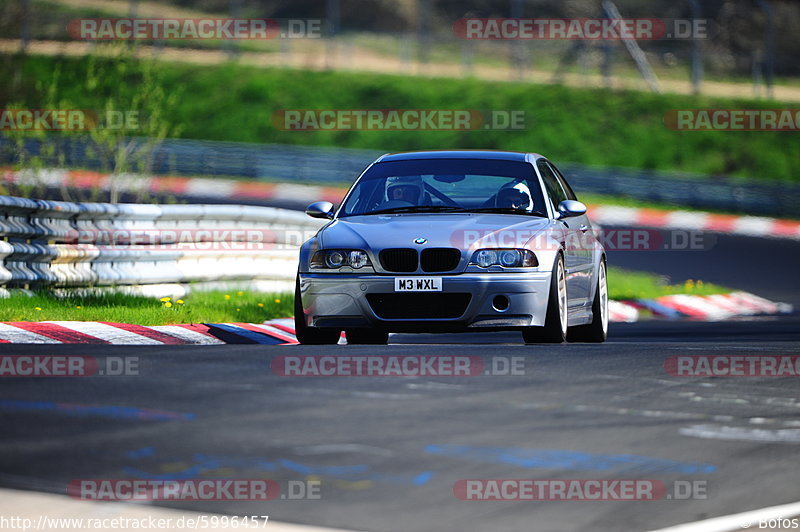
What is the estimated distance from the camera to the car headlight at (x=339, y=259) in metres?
10.7

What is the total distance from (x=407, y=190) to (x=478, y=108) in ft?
116

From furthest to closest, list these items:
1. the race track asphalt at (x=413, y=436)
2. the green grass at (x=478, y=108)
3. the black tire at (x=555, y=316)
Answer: the green grass at (x=478, y=108) < the black tire at (x=555, y=316) < the race track asphalt at (x=413, y=436)

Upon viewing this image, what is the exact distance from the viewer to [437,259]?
10.6 meters

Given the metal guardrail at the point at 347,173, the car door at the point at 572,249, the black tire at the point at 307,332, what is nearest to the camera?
the black tire at the point at 307,332

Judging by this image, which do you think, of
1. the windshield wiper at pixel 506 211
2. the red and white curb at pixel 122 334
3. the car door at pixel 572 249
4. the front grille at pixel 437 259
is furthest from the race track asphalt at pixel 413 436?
the windshield wiper at pixel 506 211

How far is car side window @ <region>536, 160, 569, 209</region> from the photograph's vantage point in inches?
476

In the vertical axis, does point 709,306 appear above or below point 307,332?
below

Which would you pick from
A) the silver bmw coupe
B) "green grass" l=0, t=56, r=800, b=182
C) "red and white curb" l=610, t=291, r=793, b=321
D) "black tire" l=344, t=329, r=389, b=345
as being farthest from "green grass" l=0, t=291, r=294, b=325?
"green grass" l=0, t=56, r=800, b=182

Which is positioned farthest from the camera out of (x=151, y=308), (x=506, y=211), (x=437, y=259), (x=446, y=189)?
(x=151, y=308)

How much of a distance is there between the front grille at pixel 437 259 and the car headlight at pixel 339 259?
0.40 meters

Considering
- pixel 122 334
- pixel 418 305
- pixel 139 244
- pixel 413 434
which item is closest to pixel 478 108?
pixel 139 244

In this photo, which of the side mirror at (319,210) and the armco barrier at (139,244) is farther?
the armco barrier at (139,244)

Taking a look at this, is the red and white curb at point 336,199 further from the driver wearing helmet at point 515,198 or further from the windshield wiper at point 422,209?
the driver wearing helmet at point 515,198

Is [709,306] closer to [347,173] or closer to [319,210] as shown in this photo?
[319,210]
